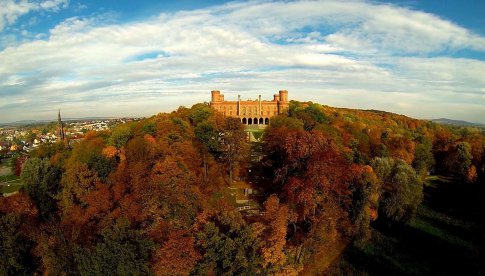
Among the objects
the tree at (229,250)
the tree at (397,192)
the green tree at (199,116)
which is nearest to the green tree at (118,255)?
the tree at (229,250)

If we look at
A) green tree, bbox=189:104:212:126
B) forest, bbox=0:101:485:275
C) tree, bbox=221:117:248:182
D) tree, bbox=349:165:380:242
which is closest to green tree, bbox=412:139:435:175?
forest, bbox=0:101:485:275

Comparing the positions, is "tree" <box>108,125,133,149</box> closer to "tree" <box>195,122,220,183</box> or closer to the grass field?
"tree" <box>195,122,220,183</box>

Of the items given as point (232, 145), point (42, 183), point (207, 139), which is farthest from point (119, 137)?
point (232, 145)

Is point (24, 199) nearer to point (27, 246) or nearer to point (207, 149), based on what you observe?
point (27, 246)

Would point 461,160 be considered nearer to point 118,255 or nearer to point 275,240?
point 275,240

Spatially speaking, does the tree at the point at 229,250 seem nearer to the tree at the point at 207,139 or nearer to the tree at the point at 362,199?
the tree at the point at 362,199

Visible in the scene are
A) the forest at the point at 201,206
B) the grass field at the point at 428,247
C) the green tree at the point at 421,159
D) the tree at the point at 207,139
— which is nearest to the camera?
the forest at the point at 201,206
